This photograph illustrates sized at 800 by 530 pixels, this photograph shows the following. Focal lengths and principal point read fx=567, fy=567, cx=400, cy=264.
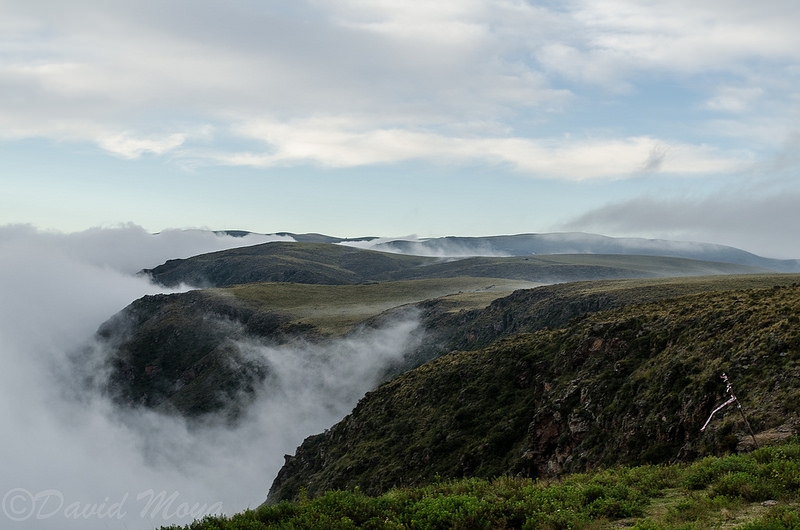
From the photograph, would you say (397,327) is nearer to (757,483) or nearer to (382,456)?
(382,456)

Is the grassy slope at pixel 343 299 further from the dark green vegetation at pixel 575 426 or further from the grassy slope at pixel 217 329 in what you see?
the dark green vegetation at pixel 575 426

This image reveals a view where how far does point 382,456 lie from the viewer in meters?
42.4

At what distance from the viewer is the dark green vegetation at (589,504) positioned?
41.4ft

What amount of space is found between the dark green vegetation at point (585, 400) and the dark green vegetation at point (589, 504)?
476 centimetres

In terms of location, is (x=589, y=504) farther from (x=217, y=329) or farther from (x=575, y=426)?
(x=217, y=329)

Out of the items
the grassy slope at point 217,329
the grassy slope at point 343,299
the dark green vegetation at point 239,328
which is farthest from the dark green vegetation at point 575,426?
the grassy slope at point 217,329

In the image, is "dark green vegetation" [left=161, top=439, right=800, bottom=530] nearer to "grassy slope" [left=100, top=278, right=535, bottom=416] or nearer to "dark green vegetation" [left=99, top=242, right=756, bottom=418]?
"dark green vegetation" [left=99, top=242, right=756, bottom=418]

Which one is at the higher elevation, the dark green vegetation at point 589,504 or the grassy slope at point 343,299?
the dark green vegetation at point 589,504

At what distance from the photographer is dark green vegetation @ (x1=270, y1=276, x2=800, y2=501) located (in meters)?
23.4

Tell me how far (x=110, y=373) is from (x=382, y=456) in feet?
481

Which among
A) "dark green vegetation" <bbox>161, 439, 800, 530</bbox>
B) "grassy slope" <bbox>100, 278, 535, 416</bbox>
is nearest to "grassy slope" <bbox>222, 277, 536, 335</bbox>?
"grassy slope" <bbox>100, 278, 535, 416</bbox>

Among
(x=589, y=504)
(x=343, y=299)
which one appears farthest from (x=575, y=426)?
(x=343, y=299)

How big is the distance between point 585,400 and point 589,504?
62.2 feet

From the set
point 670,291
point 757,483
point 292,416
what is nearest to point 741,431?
point 757,483
